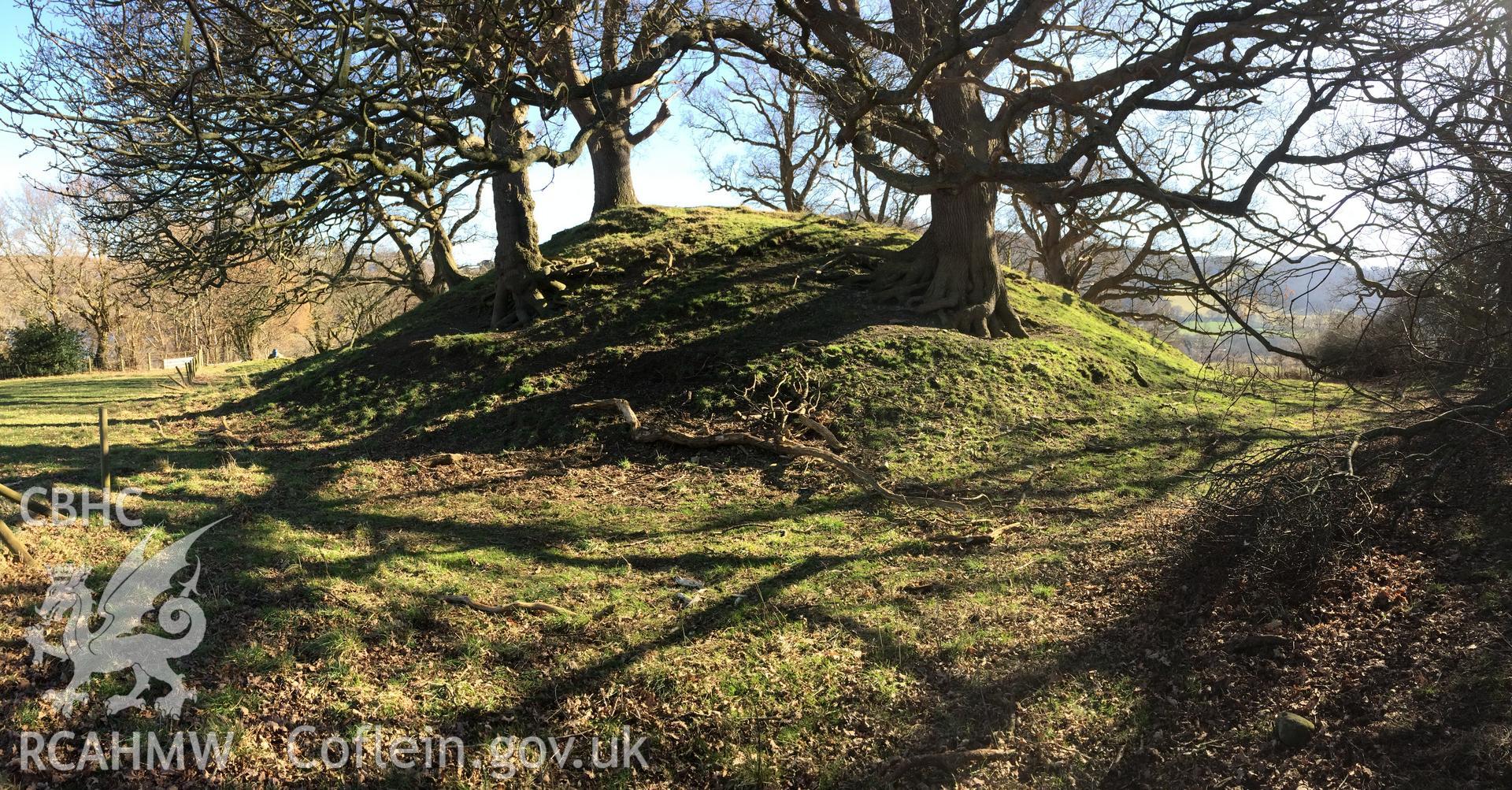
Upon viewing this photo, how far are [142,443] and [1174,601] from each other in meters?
11.2

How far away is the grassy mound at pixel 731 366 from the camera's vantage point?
9250 mm

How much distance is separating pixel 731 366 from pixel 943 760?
6761mm

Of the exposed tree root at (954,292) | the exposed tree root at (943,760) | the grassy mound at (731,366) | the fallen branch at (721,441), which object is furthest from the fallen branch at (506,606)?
the exposed tree root at (954,292)

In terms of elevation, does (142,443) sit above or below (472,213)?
below

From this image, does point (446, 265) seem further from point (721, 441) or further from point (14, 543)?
point (14, 543)

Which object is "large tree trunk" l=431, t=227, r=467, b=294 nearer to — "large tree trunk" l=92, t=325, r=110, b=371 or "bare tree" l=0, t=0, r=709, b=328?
"bare tree" l=0, t=0, r=709, b=328

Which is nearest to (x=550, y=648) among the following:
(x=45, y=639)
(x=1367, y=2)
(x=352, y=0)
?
(x=45, y=639)

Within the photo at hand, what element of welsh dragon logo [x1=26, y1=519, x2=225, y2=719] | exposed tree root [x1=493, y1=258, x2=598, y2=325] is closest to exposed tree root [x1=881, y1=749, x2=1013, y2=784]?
welsh dragon logo [x1=26, y1=519, x2=225, y2=719]

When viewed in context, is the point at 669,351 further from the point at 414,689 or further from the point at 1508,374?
the point at 1508,374

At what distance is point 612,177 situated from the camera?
1658cm

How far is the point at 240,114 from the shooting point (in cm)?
693

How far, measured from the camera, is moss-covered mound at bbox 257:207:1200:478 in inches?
367

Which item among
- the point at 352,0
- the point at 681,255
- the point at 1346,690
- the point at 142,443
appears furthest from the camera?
the point at 681,255

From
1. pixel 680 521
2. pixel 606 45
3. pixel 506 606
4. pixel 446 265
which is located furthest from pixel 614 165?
pixel 506 606
